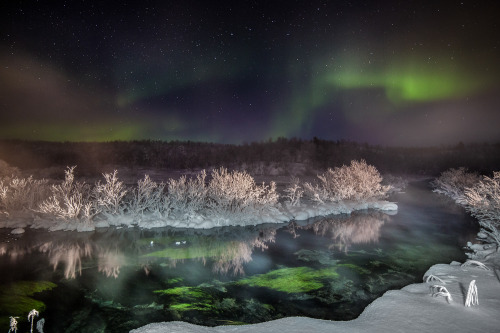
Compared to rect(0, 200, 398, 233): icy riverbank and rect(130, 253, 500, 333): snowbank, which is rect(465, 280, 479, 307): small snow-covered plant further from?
rect(0, 200, 398, 233): icy riverbank

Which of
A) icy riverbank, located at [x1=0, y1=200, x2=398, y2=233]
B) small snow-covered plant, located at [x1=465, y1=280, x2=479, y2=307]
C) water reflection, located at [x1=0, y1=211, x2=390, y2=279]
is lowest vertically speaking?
water reflection, located at [x1=0, y1=211, x2=390, y2=279]

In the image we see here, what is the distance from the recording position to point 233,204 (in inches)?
619

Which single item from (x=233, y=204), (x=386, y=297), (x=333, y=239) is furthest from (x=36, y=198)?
(x=386, y=297)

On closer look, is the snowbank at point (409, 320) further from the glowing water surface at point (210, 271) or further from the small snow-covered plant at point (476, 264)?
the small snow-covered plant at point (476, 264)

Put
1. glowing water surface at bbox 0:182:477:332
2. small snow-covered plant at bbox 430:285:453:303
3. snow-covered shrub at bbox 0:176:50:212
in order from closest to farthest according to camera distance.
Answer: small snow-covered plant at bbox 430:285:453:303 → glowing water surface at bbox 0:182:477:332 → snow-covered shrub at bbox 0:176:50:212

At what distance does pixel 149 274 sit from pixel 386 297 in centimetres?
627

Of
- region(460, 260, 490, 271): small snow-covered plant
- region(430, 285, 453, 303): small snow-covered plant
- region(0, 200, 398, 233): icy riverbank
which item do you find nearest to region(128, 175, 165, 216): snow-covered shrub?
region(0, 200, 398, 233): icy riverbank

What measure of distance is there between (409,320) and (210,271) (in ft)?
17.9

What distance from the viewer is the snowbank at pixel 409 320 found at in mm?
4371

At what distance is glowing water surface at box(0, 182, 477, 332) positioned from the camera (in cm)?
592

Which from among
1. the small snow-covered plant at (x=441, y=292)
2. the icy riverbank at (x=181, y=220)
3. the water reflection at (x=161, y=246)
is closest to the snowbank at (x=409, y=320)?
the small snow-covered plant at (x=441, y=292)

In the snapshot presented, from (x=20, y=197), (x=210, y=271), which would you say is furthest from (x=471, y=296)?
(x=20, y=197)

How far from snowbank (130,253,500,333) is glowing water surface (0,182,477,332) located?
0.78m

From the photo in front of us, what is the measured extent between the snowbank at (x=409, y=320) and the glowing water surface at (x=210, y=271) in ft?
2.56
